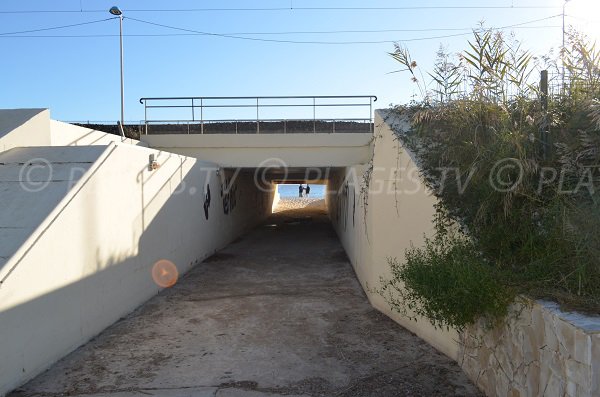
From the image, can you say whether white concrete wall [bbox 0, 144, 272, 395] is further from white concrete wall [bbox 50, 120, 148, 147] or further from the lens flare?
white concrete wall [bbox 50, 120, 148, 147]

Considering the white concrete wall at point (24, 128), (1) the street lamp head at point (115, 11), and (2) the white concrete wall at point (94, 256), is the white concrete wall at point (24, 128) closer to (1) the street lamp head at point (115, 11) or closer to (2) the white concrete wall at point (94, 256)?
(2) the white concrete wall at point (94, 256)

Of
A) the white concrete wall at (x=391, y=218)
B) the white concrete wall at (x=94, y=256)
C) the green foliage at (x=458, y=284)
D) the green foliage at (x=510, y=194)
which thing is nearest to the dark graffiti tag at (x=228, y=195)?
the white concrete wall at (x=94, y=256)

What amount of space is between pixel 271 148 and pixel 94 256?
7453 mm

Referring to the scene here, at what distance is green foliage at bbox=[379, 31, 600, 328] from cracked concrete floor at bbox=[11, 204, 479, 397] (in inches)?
23.2

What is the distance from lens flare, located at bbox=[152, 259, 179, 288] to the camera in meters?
6.90

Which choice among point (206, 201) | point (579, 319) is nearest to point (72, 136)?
point (206, 201)

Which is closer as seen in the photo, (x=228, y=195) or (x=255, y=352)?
(x=255, y=352)

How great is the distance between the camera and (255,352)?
4453 millimetres

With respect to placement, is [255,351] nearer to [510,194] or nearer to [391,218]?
[391,218]

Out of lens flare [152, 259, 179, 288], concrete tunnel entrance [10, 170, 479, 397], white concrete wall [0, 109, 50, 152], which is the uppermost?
white concrete wall [0, 109, 50, 152]

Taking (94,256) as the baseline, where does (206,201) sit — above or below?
above

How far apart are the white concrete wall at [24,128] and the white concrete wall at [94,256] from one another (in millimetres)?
1609

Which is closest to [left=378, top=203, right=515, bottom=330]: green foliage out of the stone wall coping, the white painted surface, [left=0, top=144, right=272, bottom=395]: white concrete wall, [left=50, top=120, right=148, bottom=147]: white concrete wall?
the stone wall coping

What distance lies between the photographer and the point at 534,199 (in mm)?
3465
